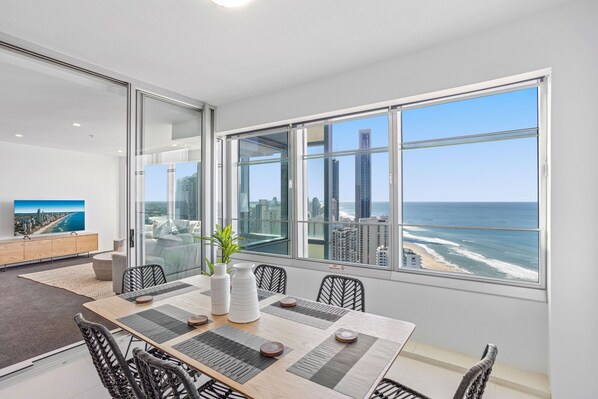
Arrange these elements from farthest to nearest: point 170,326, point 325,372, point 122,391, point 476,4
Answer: point 476,4 → point 170,326 → point 122,391 → point 325,372

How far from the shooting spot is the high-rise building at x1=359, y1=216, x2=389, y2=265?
321 cm

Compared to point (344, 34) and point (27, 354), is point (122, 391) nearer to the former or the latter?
point (27, 354)

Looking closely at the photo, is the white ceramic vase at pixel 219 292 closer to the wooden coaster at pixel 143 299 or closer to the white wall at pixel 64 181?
the wooden coaster at pixel 143 299

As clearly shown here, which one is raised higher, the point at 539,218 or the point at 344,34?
the point at 344,34

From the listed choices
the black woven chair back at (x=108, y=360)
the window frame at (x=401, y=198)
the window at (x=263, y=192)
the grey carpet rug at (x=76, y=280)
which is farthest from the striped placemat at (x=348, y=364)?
the grey carpet rug at (x=76, y=280)

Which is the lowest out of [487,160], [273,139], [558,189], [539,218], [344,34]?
[539,218]

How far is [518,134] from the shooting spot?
8.36 feet

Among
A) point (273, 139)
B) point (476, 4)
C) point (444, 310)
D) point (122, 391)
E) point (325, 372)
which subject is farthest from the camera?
point (273, 139)

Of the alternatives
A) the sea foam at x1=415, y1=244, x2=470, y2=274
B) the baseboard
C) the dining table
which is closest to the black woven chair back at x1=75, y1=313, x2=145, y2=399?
the dining table

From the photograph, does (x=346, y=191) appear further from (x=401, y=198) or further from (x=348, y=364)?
(x=348, y=364)

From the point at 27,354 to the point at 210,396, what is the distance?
2407 mm

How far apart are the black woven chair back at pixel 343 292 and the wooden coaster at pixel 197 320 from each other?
3.08 feet

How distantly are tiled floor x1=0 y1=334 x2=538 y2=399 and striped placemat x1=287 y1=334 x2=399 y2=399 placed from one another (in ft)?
4.03

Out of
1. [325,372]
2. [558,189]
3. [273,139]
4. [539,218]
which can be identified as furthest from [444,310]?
[273,139]
